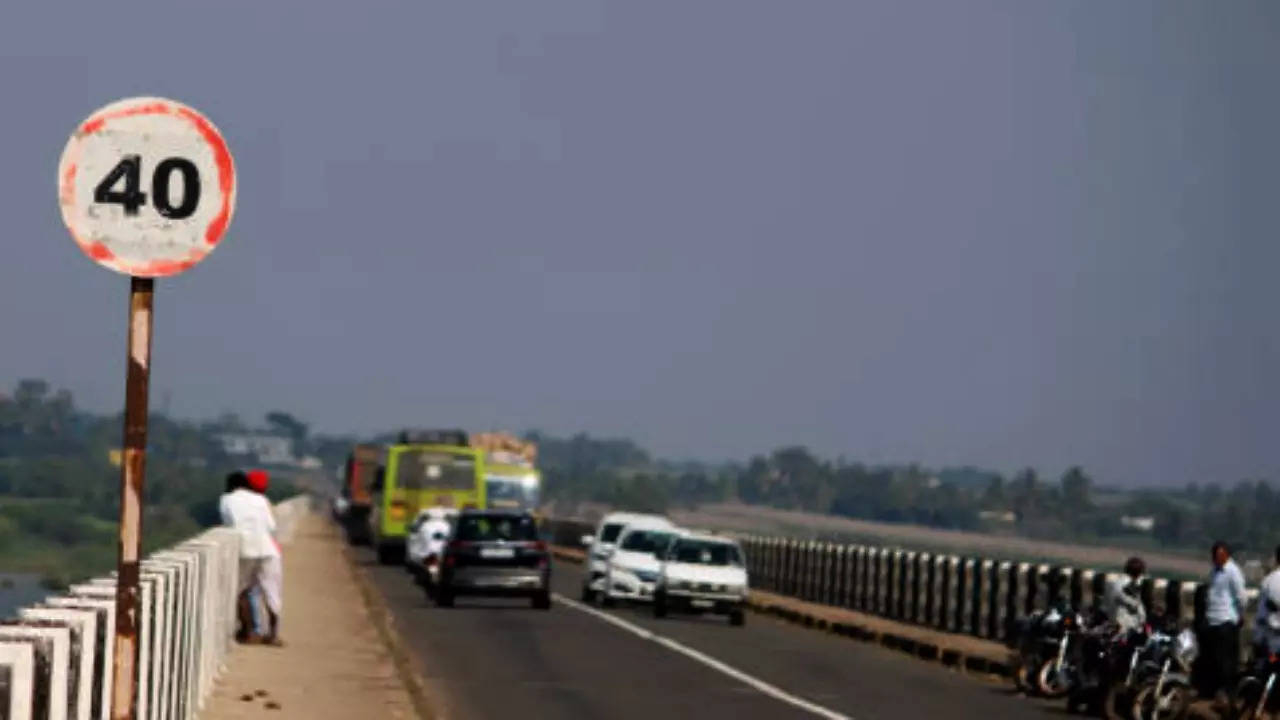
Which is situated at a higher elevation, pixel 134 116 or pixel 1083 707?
pixel 134 116

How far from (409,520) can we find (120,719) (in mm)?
65623

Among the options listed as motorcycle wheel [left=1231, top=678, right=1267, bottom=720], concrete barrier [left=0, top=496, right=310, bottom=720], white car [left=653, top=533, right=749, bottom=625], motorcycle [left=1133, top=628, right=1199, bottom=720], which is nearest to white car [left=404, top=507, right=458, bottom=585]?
white car [left=653, top=533, right=749, bottom=625]

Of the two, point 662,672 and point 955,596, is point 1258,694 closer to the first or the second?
point 662,672

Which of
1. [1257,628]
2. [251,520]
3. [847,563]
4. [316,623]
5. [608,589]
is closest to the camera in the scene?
[1257,628]

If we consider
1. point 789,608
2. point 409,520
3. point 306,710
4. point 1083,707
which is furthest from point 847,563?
point 306,710

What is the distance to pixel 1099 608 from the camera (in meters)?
31.5

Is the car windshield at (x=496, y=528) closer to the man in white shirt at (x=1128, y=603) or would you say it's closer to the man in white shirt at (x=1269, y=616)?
the man in white shirt at (x=1128, y=603)

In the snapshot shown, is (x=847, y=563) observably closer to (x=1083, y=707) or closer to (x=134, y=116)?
(x=1083, y=707)

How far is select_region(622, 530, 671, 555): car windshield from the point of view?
54.5 m

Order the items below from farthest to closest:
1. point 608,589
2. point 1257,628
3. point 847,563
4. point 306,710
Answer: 1. point 847,563
2. point 608,589
3. point 1257,628
4. point 306,710

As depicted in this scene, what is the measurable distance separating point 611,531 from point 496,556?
30.9 ft

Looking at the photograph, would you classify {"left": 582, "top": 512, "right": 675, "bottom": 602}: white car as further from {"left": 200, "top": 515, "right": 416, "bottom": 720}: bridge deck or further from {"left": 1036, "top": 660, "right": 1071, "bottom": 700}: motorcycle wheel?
{"left": 1036, "top": 660, "right": 1071, "bottom": 700}: motorcycle wheel

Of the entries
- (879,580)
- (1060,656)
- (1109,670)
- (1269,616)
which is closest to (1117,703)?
(1109,670)

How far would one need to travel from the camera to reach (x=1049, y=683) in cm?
3359
